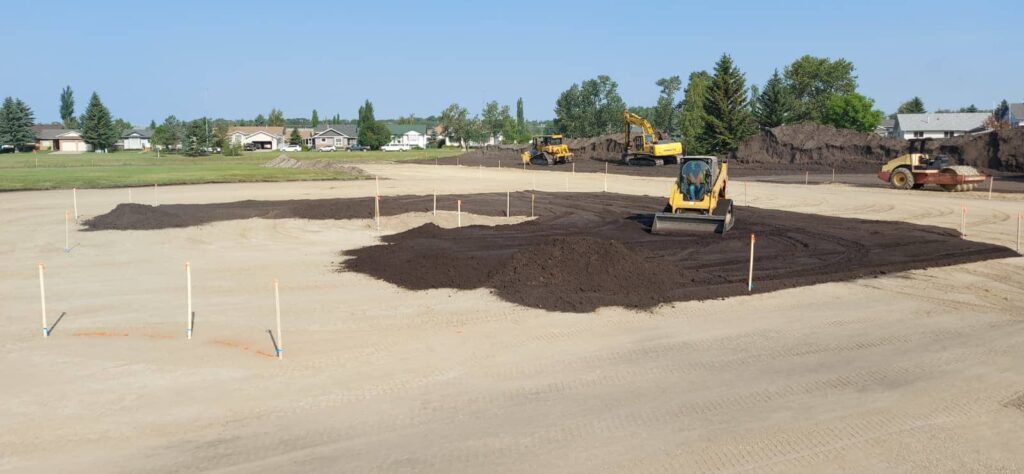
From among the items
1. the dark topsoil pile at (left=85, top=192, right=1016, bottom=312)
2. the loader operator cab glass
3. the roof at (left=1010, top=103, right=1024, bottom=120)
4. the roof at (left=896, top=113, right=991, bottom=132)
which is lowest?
the dark topsoil pile at (left=85, top=192, right=1016, bottom=312)

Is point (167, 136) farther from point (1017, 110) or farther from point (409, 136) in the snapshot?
point (1017, 110)

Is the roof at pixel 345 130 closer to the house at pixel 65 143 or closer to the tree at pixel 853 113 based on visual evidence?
the house at pixel 65 143

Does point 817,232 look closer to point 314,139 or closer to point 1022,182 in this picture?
point 1022,182

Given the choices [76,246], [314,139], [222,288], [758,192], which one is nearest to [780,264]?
[222,288]

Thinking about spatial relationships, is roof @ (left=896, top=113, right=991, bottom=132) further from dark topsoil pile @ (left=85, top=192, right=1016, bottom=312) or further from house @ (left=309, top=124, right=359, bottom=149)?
house @ (left=309, top=124, right=359, bottom=149)

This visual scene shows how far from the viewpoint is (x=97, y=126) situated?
130 meters

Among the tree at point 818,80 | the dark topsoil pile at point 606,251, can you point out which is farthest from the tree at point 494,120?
the dark topsoil pile at point 606,251

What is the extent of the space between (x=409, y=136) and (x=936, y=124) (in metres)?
108

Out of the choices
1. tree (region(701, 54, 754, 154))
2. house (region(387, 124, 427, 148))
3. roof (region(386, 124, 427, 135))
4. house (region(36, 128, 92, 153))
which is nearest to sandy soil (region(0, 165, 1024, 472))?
tree (region(701, 54, 754, 154))

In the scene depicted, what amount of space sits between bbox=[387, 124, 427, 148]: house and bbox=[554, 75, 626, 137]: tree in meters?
44.8

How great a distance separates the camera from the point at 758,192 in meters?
42.4

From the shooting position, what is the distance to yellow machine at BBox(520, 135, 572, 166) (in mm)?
71562

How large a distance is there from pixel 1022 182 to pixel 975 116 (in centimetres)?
8908

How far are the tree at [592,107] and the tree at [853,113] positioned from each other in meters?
45.1
